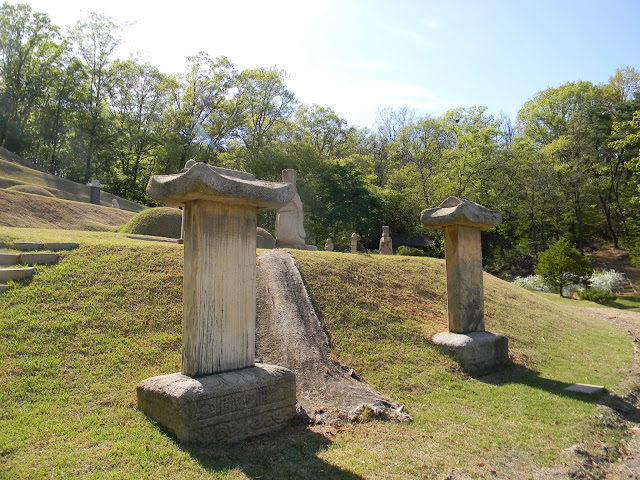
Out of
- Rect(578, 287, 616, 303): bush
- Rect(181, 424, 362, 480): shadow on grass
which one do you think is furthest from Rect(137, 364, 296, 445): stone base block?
Answer: Rect(578, 287, 616, 303): bush

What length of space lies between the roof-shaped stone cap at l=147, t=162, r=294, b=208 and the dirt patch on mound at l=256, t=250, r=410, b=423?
2.49m

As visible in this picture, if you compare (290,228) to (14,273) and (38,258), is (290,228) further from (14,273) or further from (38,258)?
(14,273)

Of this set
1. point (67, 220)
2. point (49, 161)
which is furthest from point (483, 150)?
point (49, 161)

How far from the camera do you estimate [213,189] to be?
4.42m

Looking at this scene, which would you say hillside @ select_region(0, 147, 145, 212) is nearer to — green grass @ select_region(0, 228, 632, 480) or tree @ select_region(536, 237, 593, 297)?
green grass @ select_region(0, 228, 632, 480)

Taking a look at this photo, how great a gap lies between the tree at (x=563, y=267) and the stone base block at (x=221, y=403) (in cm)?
1993

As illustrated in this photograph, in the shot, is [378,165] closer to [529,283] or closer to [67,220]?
[529,283]

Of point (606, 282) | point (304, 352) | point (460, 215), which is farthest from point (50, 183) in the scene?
point (606, 282)

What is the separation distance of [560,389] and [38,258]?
8.69 meters

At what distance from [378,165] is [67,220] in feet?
106

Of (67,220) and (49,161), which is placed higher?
(49,161)

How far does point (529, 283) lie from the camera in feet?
78.5

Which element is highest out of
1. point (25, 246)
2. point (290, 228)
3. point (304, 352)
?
point (290, 228)

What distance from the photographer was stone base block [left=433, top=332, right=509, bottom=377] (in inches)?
296
